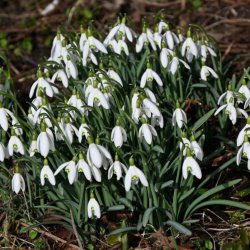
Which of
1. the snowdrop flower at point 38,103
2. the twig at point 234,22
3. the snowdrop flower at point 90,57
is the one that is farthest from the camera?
the twig at point 234,22

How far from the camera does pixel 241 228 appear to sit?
2.96 metres

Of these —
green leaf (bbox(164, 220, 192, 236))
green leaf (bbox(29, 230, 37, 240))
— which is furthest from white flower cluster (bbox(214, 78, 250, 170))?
green leaf (bbox(29, 230, 37, 240))

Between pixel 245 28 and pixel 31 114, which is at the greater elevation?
pixel 31 114

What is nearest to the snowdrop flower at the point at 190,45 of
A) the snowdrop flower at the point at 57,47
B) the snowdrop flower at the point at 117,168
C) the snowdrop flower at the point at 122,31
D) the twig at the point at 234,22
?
the snowdrop flower at the point at 122,31

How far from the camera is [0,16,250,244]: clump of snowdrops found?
8.85 ft

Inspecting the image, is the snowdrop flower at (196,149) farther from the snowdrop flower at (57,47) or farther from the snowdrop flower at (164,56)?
the snowdrop flower at (57,47)

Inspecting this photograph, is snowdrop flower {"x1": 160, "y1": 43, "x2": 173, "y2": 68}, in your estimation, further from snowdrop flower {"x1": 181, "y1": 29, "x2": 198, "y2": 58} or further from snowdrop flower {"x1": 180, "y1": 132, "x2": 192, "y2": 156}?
snowdrop flower {"x1": 180, "y1": 132, "x2": 192, "y2": 156}

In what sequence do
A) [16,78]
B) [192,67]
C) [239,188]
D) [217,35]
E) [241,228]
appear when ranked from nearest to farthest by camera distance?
[241,228] < [239,188] < [192,67] < [16,78] < [217,35]

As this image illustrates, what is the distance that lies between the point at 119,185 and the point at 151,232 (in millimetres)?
273

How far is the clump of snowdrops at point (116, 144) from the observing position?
2697 mm

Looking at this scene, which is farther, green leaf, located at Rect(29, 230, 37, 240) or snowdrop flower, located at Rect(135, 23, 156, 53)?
snowdrop flower, located at Rect(135, 23, 156, 53)

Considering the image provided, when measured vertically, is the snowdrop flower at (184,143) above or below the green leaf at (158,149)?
above

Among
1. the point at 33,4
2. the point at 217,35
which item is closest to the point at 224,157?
the point at 217,35

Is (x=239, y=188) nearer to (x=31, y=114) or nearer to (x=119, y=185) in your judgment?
(x=119, y=185)
